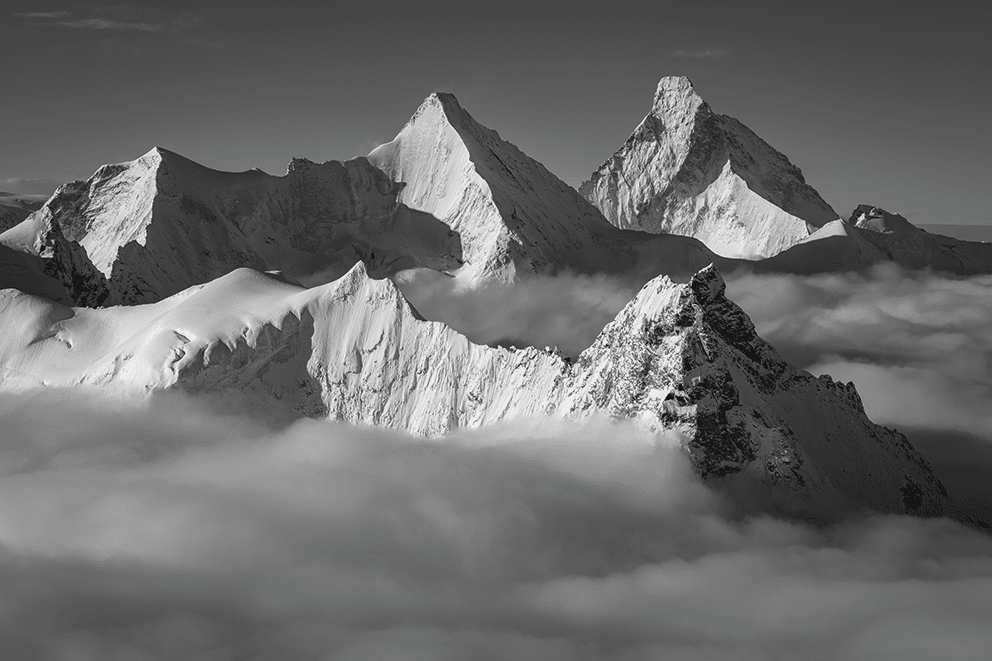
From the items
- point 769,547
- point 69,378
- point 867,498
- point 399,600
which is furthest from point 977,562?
point 69,378

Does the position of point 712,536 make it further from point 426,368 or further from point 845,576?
point 426,368

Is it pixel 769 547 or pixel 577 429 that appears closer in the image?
pixel 769 547

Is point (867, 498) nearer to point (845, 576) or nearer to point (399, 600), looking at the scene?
point (845, 576)

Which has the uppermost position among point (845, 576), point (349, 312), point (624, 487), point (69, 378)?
point (349, 312)

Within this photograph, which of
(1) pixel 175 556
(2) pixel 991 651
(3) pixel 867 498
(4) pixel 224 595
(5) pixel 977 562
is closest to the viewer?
(2) pixel 991 651

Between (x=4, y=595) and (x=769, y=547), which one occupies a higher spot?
(x=769, y=547)

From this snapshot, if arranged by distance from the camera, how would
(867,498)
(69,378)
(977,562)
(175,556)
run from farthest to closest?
(69,378), (867,498), (977,562), (175,556)
